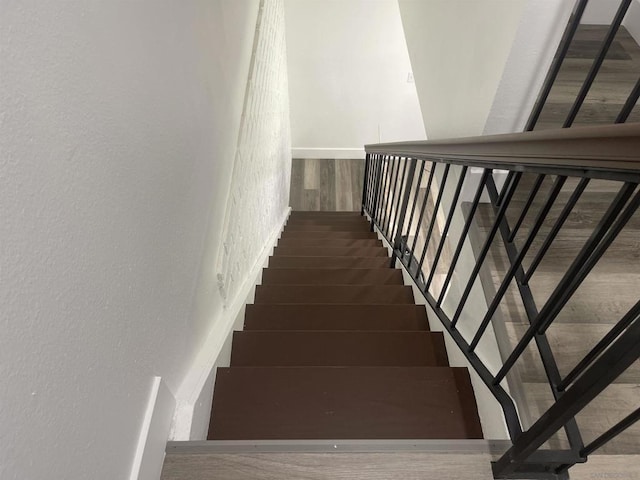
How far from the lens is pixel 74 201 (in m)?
0.65

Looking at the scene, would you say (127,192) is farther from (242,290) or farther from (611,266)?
(611,266)

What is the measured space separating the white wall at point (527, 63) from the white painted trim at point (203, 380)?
1435 mm

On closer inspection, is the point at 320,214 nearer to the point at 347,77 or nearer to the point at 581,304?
the point at 347,77

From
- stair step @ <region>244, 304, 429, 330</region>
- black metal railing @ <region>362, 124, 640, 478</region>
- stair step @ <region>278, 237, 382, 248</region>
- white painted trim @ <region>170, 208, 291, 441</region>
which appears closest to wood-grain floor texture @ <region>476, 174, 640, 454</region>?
black metal railing @ <region>362, 124, 640, 478</region>

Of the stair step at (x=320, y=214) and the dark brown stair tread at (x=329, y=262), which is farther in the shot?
the stair step at (x=320, y=214)

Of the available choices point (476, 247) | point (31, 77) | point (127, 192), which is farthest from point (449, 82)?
point (31, 77)

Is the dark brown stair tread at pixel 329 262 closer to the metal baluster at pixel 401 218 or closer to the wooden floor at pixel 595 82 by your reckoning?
the metal baluster at pixel 401 218

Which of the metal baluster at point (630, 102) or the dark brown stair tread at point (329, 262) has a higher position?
the metal baluster at point (630, 102)

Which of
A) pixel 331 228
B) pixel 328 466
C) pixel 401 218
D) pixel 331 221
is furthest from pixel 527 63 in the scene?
pixel 331 221

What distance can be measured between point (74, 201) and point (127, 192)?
0.57ft

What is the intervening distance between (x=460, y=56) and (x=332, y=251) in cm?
170

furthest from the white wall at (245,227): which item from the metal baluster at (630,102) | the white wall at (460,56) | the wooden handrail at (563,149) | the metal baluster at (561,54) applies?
the metal baluster at (630,102)

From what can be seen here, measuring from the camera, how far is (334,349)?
168cm

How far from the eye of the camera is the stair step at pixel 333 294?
2312 millimetres
